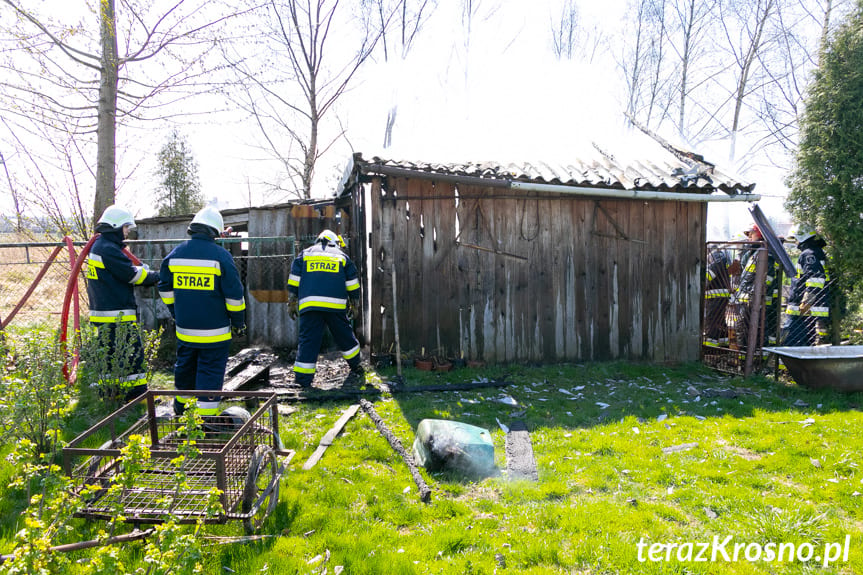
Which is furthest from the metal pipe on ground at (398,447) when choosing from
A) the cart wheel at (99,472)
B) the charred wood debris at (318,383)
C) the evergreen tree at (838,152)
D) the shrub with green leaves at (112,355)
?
the evergreen tree at (838,152)

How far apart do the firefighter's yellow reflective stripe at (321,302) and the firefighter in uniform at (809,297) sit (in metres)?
6.92

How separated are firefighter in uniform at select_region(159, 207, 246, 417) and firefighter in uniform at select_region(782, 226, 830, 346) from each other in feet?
26.5

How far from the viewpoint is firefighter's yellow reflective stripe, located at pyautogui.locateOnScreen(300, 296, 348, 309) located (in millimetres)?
6555

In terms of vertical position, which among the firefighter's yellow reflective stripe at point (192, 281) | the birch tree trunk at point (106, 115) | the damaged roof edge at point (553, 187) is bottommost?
the firefighter's yellow reflective stripe at point (192, 281)

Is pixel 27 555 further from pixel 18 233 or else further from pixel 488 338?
pixel 18 233

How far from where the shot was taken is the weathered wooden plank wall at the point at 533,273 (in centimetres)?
752

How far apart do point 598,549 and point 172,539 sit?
8.13ft

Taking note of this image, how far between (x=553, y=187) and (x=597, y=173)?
1017mm

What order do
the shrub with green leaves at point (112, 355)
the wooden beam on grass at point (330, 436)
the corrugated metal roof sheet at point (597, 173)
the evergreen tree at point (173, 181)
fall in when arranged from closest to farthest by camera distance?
the wooden beam on grass at point (330, 436) → the shrub with green leaves at point (112, 355) → the corrugated metal roof sheet at point (597, 173) → the evergreen tree at point (173, 181)

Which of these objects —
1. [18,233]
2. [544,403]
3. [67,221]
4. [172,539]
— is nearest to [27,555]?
[172,539]

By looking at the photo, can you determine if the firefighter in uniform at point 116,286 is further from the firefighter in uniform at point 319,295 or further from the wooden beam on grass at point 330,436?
the wooden beam on grass at point 330,436

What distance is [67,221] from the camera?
8.98 m

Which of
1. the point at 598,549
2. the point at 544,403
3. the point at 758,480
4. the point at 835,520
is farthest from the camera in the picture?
the point at 544,403

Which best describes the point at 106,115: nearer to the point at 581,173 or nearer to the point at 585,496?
the point at 581,173
